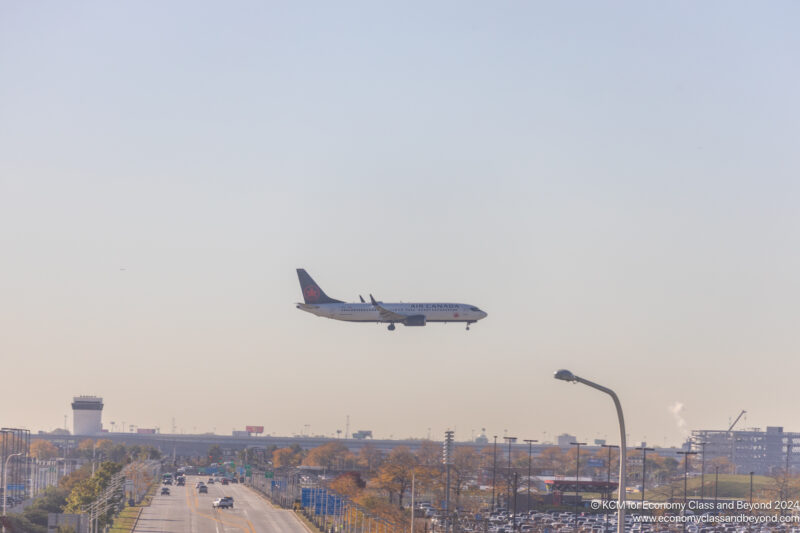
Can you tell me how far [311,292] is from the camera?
163m

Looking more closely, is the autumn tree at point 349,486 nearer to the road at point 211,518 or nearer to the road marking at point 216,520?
the road at point 211,518

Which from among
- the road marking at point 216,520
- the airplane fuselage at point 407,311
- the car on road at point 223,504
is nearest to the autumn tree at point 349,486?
the car on road at point 223,504

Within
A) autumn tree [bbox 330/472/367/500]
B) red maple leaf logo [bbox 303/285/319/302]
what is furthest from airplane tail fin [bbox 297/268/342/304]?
autumn tree [bbox 330/472/367/500]

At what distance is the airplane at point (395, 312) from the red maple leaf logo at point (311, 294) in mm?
2089

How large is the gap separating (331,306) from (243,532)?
4090 cm

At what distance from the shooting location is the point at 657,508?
170 metres

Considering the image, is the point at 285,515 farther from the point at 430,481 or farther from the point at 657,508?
the point at 657,508

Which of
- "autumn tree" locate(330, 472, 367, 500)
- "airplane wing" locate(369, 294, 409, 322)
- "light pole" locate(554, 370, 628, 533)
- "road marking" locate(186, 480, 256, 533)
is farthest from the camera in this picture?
"autumn tree" locate(330, 472, 367, 500)

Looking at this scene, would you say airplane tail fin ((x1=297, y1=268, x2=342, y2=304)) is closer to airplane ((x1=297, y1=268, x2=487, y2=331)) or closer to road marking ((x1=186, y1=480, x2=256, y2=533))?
airplane ((x1=297, y1=268, x2=487, y2=331))

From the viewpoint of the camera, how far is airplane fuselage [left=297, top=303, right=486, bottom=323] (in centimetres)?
15438

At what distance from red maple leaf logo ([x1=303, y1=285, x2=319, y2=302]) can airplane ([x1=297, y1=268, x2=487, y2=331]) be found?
2089 millimetres

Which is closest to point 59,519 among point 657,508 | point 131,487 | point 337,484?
point 131,487

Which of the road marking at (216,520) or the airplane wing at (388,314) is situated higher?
the airplane wing at (388,314)

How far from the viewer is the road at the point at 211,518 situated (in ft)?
427
